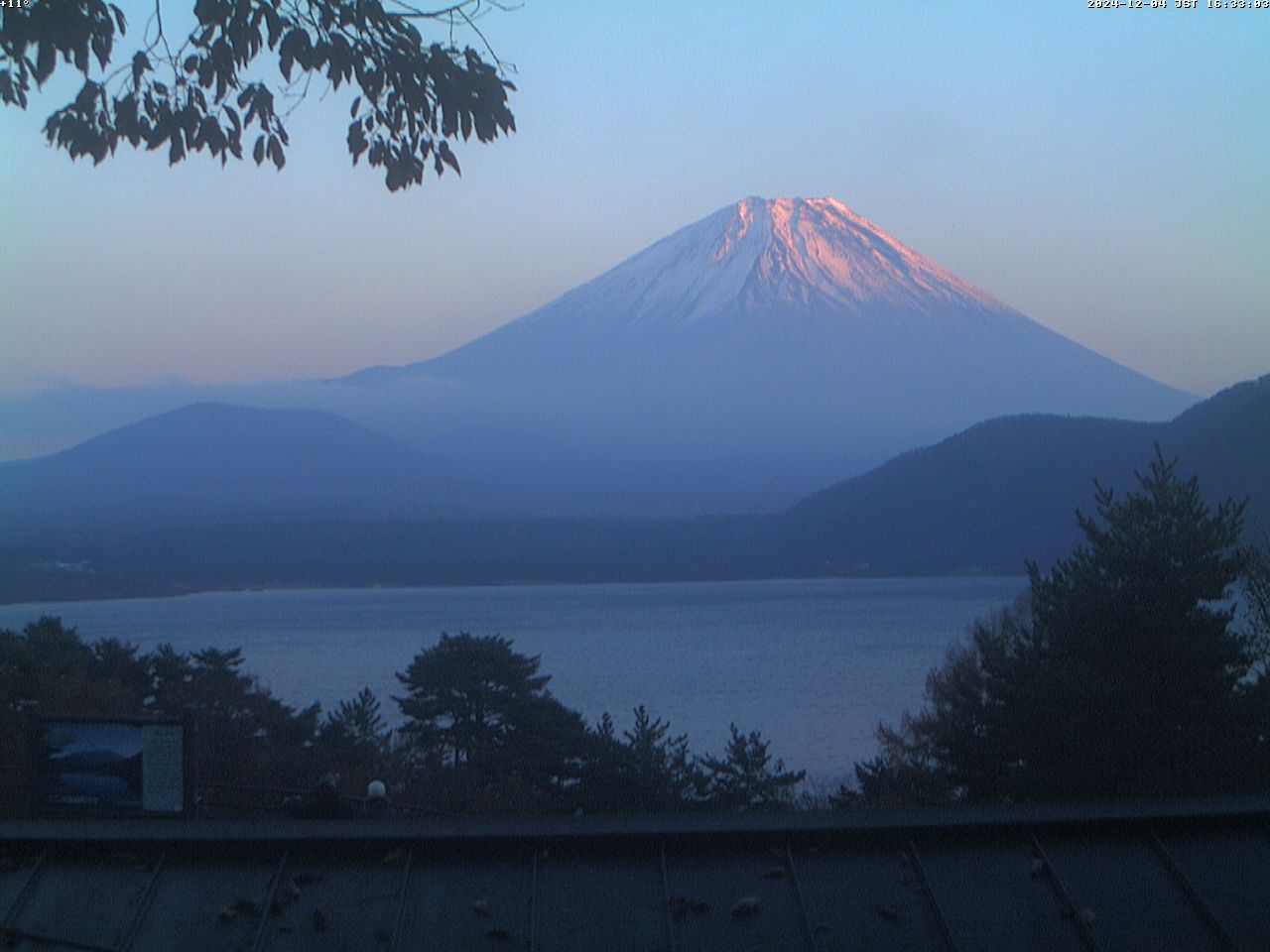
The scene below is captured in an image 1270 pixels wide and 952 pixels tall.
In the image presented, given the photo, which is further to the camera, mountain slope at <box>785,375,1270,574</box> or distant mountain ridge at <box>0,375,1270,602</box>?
distant mountain ridge at <box>0,375,1270,602</box>

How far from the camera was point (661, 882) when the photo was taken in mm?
4012

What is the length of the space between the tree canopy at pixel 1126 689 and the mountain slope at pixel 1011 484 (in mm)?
9245

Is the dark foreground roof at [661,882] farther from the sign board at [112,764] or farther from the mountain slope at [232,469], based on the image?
the mountain slope at [232,469]

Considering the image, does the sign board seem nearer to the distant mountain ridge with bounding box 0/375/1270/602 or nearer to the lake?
the lake

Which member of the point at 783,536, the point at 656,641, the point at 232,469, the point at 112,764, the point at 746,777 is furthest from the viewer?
the point at 232,469

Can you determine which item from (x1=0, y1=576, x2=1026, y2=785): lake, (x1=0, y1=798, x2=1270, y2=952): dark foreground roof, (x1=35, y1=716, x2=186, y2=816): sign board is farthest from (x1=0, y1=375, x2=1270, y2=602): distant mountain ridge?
(x1=0, y1=798, x2=1270, y2=952): dark foreground roof

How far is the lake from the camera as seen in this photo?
1731cm

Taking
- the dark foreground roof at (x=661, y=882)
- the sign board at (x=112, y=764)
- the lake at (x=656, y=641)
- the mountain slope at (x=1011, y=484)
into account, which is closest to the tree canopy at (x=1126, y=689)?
the lake at (x=656, y=641)

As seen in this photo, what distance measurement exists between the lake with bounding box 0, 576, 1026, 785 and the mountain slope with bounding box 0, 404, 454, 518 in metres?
25.2

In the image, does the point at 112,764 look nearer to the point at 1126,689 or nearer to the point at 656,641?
the point at 1126,689

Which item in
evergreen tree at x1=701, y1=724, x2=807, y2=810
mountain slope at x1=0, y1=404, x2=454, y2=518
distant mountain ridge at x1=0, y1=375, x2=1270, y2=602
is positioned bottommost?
evergreen tree at x1=701, y1=724, x2=807, y2=810

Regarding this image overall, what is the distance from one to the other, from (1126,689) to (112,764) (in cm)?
996

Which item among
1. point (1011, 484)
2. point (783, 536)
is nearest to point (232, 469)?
point (783, 536)

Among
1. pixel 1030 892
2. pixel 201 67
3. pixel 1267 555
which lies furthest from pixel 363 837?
pixel 1267 555
